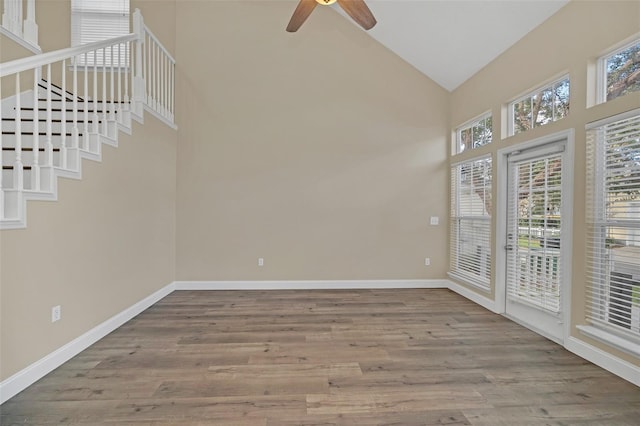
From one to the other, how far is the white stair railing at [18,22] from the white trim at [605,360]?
630cm

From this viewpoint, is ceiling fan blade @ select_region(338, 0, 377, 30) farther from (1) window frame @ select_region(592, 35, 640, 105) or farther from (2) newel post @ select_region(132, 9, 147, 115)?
(2) newel post @ select_region(132, 9, 147, 115)

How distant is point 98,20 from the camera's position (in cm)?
477

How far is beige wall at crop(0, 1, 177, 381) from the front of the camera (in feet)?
6.83

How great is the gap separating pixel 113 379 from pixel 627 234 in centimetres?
403

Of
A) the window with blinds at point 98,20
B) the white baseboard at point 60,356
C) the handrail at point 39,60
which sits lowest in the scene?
the white baseboard at point 60,356

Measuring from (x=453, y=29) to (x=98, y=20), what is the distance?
532 cm

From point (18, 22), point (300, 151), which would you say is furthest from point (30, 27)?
point (300, 151)

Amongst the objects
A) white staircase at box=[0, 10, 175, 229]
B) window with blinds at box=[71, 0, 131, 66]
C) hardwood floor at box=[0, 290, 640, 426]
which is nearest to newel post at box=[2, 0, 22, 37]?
white staircase at box=[0, 10, 175, 229]

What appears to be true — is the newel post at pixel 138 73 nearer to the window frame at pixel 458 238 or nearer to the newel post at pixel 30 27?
the newel post at pixel 30 27

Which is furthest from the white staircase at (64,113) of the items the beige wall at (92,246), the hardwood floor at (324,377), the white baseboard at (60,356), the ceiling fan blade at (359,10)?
the ceiling fan blade at (359,10)

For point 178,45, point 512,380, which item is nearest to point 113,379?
point 512,380

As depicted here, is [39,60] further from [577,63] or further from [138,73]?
[577,63]

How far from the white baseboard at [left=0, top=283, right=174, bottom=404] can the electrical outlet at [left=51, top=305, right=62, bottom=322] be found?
0.83ft

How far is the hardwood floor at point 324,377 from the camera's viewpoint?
1878mm
